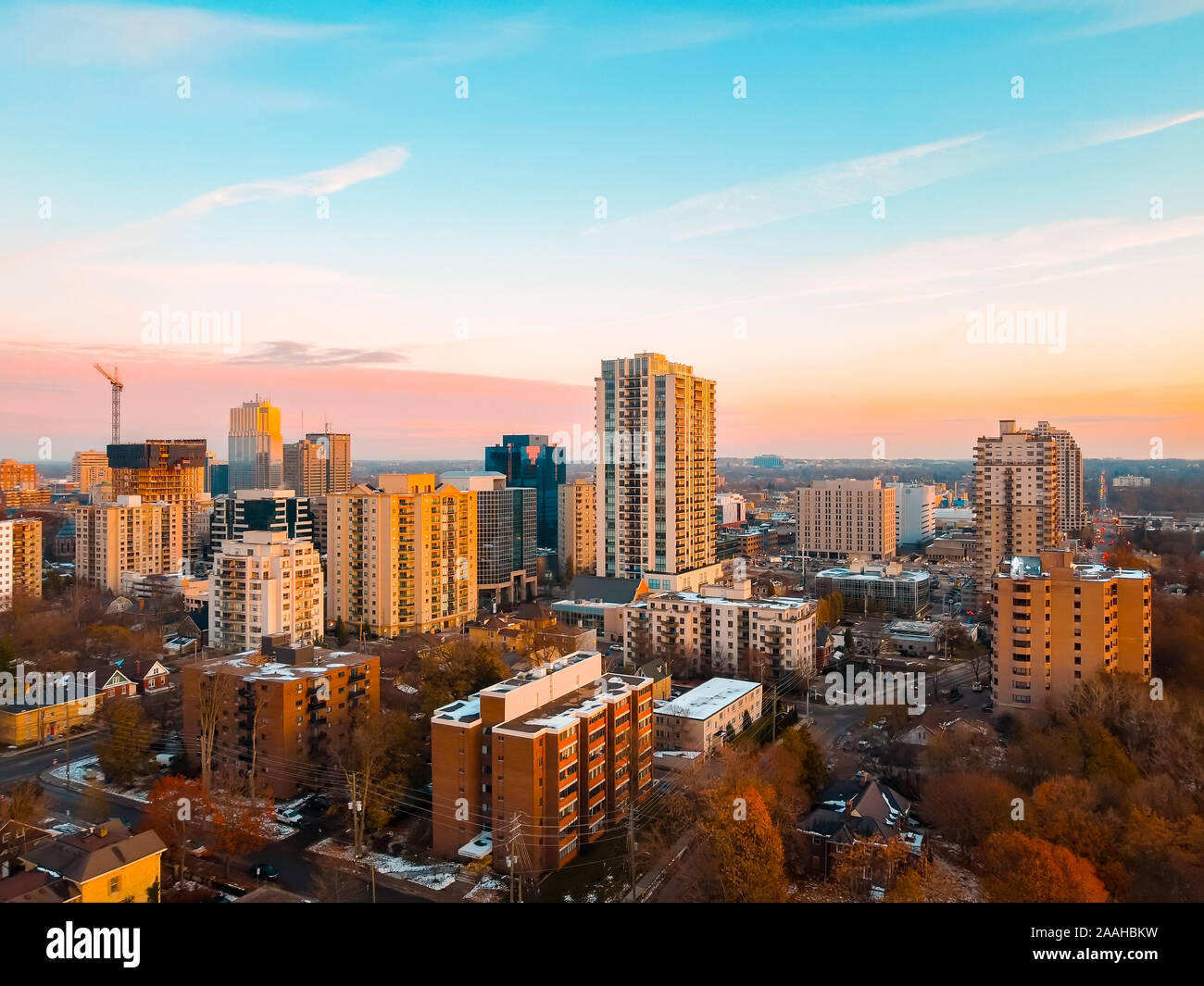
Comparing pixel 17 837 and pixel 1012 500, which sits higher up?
pixel 1012 500

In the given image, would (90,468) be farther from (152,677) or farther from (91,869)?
(91,869)

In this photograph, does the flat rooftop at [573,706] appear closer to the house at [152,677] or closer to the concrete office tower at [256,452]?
the house at [152,677]

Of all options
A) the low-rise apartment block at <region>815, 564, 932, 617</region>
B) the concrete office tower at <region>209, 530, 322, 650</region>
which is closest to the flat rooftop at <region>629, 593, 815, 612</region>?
the low-rise apartment block at <region>815, 564, 932, 617</region>

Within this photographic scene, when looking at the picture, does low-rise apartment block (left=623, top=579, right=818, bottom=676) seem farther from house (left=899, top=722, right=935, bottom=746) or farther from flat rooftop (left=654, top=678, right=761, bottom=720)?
house (left=899, top=722, right=935, bottom=746)

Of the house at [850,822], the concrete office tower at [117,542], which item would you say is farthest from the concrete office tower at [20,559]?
the house at [850,822]

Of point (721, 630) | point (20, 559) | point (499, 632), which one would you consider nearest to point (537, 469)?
point (499, 632)
